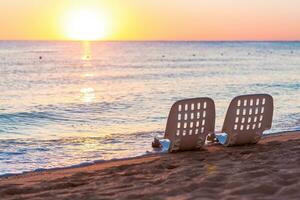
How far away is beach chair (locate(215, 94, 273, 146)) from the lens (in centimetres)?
826

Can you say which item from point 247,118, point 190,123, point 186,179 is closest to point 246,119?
point 247,118

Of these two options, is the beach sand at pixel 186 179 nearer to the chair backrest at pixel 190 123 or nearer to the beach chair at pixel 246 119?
the chair backrest at pixel 190 123

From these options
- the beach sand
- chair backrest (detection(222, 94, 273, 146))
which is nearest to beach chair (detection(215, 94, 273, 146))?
chair backrest (detection(222, 94, 273, 146))

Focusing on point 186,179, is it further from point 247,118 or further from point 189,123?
point 247,118

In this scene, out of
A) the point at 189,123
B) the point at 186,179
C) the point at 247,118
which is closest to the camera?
the point at 186,179

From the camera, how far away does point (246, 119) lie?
852 cm

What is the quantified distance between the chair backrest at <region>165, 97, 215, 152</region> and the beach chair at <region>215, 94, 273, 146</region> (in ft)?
1.20

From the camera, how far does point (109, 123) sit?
49.8ft

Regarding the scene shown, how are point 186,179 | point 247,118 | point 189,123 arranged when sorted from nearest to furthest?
point 186,179
point 189,123
point 247,118

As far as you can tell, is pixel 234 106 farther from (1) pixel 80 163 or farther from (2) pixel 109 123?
(2) pixel 109 123

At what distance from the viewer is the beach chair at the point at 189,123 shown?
776cm

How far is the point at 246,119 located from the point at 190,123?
1058 mm

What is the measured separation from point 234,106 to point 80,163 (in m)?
2.86

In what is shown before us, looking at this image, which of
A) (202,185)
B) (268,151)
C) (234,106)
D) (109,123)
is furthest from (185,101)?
(109,123)
